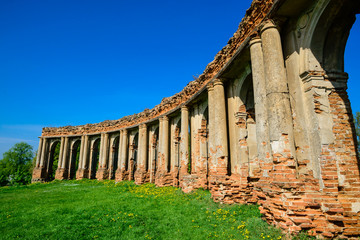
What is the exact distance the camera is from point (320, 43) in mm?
5766

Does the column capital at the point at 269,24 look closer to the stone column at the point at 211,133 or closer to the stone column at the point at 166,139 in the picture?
the stone column at the point at 211,133

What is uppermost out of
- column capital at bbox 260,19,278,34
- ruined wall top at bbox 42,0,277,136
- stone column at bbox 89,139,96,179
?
ruined wall top at bbox 42,0,277,136

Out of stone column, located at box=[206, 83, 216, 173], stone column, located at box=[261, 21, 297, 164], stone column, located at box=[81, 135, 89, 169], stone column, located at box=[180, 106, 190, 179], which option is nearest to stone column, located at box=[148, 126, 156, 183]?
stone column, located at box=[180, 106, 190, 179]

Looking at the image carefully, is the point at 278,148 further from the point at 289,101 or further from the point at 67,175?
the point at 67,175

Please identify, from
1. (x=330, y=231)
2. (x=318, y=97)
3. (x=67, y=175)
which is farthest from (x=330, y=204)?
(x=67, y=175)

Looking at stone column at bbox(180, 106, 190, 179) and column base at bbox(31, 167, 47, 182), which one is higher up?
stone column at bbox(180, 106, 190, 179)

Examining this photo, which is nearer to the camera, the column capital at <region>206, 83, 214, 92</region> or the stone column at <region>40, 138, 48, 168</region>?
the column capital at <region>206, 83, 214, 92</region>

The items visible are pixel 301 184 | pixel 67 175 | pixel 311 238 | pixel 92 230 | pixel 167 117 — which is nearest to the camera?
pixel 311 238

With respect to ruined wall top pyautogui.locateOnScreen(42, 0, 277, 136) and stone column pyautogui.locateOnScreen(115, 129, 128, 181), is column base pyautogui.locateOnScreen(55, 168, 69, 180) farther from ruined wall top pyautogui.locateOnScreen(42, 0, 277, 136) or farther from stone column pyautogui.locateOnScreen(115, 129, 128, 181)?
stone column pyautogui.locateOnScreen(115, 129, 128, 181)

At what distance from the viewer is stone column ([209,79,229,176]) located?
31.7 feet

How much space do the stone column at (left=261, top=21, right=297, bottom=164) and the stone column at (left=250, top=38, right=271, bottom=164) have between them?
0.58 m

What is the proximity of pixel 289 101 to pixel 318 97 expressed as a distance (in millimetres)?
675

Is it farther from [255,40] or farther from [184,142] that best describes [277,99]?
[184,142]

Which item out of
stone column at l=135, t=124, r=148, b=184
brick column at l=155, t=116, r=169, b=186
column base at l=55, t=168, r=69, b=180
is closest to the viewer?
brick column at l=155, t=116, r=169, b=186
